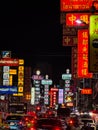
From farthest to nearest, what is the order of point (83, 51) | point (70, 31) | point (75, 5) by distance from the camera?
point (83, 51) < point (70, 31) < point (75, 5)

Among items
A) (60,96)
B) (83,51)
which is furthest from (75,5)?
(60,96)

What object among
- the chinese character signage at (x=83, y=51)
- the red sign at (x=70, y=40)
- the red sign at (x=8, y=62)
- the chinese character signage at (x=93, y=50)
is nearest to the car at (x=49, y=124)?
the red sign at (x=70, y=40)

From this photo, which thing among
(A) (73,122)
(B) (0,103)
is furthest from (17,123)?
(B) (0,103)

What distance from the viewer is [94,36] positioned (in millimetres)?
23109

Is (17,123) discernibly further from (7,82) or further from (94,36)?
(7,82)

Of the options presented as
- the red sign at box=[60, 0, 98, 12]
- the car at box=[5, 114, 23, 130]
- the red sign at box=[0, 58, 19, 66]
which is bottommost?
the car at box=[5, 114, 23, 130]

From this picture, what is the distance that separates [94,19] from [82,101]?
121m

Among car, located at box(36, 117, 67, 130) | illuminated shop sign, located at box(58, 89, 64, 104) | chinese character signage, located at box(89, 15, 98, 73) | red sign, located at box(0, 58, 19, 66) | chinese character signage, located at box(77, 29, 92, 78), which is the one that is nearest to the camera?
chinese character signage, located at box(89, 15, 98, 73)

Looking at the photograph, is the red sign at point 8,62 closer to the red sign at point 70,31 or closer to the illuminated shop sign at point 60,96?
the red sign at point 70,31

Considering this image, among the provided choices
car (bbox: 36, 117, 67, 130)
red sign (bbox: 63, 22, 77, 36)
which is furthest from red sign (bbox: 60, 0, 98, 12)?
car (bbox: 36, 117, 67, 130)

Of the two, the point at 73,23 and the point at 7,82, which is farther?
the point at 7,82

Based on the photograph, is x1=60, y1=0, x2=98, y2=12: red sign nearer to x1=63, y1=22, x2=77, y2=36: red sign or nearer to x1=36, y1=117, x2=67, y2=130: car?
x1=63, y1=22, x2=77, y2=36: red sign

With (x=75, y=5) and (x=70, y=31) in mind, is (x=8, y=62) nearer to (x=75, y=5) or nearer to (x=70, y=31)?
(x=70, y=31)

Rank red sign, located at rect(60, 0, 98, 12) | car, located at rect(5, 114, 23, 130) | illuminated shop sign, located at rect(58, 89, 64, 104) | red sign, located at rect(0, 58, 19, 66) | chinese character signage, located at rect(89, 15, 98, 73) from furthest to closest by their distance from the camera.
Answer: illuminated shop sign, located at rect(58, 89, 64, 104) < red sign, located at rect(0, 58, 19, 66) < car, located at rect(5, 114, 23, 130) < red sign, located at rect(60, 0, 98, 12) < chinese character signage, located at rect(89, 15, 98, 73)
